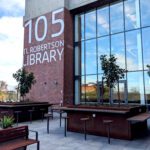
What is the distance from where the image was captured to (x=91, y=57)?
55.5 ft

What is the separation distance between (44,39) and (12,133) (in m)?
Result: 14.8

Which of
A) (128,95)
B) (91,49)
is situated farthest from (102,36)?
(128,95)

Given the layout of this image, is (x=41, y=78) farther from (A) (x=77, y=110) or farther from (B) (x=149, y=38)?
(A) (x=77, y=110)

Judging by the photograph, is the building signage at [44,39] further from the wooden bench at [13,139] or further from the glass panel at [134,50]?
the wooden bench at [13,139]

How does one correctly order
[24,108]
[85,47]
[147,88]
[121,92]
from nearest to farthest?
[24,108]
[147,88]
[121,92]
[85,47]

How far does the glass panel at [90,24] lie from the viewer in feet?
56.3

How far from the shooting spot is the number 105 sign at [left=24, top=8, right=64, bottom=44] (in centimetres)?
1734

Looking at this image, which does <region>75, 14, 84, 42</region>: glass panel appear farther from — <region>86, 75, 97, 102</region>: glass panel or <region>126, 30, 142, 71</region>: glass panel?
<region>126, 30, 142, 71</region>: glass panel

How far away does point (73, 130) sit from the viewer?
7.59m

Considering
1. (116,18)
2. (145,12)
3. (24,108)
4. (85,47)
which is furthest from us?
(85,47)

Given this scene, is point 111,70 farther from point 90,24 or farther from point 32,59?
point 32,59

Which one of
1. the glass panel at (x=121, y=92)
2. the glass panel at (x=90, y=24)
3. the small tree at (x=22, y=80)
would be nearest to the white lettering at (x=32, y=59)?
the glass panel at (x=90, y=24)

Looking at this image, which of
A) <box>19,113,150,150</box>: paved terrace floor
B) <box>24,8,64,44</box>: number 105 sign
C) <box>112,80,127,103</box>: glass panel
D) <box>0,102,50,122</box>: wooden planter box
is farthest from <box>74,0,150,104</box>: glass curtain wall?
<box>19,113,150,150</box>: paved terrace floor

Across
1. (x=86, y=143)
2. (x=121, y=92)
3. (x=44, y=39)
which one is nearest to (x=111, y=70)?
(x=86, y=143)
